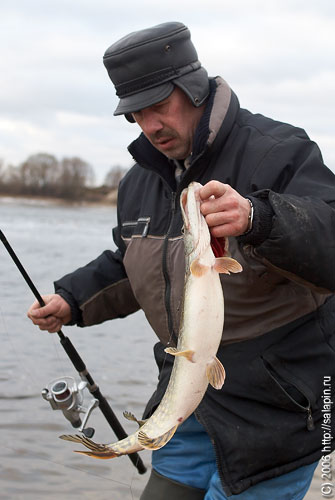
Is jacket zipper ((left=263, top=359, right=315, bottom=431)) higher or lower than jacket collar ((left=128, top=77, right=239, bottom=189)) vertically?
lower

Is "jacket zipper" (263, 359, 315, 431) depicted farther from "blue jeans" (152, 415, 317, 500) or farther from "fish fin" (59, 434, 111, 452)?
"fish fin" (59, 434, 111, 452)

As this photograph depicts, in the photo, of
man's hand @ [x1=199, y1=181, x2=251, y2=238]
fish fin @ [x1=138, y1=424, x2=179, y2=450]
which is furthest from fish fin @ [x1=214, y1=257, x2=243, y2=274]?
fish fin @ [x1=138, y1=424, x2=179, y2=450]

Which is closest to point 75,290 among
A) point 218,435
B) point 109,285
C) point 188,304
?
point 109,285

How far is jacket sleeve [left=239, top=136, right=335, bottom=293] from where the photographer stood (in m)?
2.78

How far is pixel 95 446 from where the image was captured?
9.32 feet

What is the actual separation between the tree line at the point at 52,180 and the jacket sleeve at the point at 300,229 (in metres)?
46.1

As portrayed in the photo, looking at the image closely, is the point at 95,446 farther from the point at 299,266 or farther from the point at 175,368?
the point at 299,266

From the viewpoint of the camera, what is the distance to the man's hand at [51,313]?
164 inches

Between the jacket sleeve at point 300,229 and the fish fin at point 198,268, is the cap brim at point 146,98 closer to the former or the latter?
the jacket sleeve at point 300,229

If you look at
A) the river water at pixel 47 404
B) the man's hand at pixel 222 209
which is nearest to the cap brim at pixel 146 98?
the man's hand at pixel 222 209

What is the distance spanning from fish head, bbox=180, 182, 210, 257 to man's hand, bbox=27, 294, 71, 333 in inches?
63.7

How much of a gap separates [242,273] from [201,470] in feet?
3.19

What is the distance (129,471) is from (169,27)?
3532 millimetres

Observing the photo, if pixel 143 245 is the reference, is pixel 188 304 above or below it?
above
